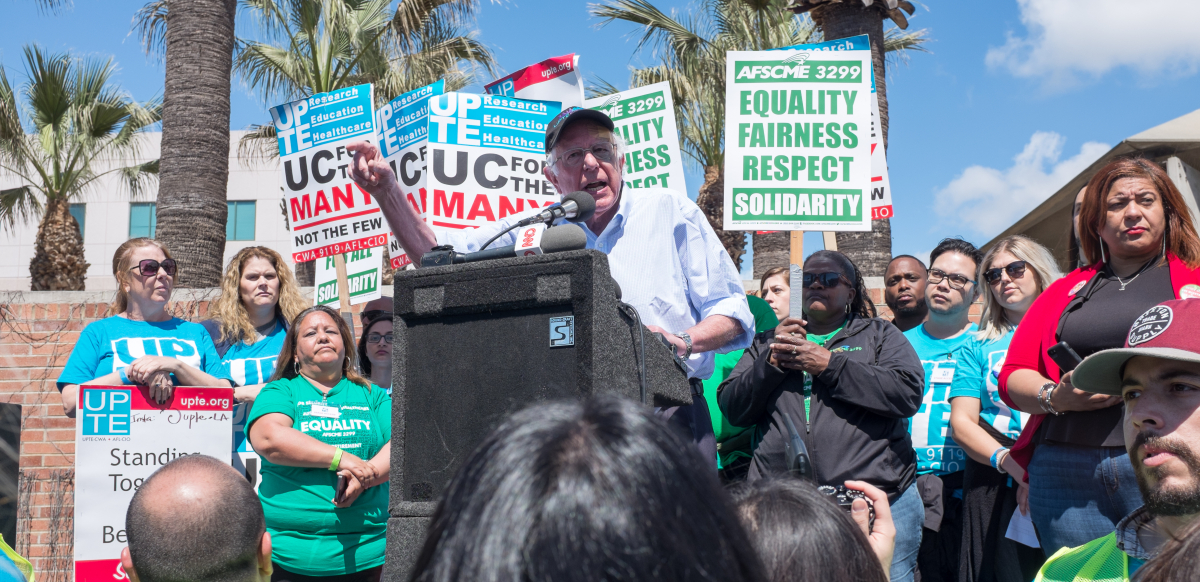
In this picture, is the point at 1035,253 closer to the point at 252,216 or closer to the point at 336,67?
the point at 336,67

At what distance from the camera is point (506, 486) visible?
800 millimetres

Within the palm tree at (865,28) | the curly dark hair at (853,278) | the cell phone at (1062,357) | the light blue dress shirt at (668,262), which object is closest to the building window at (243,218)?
the palm tree at (865,28)

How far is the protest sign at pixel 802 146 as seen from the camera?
4965 millimetres

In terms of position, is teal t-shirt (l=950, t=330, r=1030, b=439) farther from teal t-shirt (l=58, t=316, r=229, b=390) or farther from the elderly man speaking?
teal t-shirt (l=58, t=316, r=229, b=390)

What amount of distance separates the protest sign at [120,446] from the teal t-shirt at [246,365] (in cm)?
28

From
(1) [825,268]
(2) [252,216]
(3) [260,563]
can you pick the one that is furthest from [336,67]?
(2) [252,216]

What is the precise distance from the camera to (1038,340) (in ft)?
10.9

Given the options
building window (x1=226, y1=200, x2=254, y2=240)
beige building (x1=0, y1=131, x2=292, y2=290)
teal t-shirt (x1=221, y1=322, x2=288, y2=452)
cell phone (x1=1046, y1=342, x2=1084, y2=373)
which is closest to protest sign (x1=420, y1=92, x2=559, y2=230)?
teal t-shirt (x1=221, y1=322, x2=288, y2=452)

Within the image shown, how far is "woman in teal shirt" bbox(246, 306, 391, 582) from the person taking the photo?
390 centimetres

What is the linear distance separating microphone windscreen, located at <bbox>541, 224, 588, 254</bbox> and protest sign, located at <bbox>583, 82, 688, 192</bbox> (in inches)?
143

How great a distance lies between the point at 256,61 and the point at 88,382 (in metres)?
13.1

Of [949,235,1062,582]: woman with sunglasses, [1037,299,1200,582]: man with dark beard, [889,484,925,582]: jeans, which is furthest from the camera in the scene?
[949,235,1062,582]: woman with sunglasses

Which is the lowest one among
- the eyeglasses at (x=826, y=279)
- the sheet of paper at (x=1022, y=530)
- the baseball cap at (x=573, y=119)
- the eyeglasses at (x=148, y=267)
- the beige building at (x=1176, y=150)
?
the sheet of paper at (x=1022, y=530)

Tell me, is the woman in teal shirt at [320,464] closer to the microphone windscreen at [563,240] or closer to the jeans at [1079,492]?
the microphone windscreen at [563,240]
